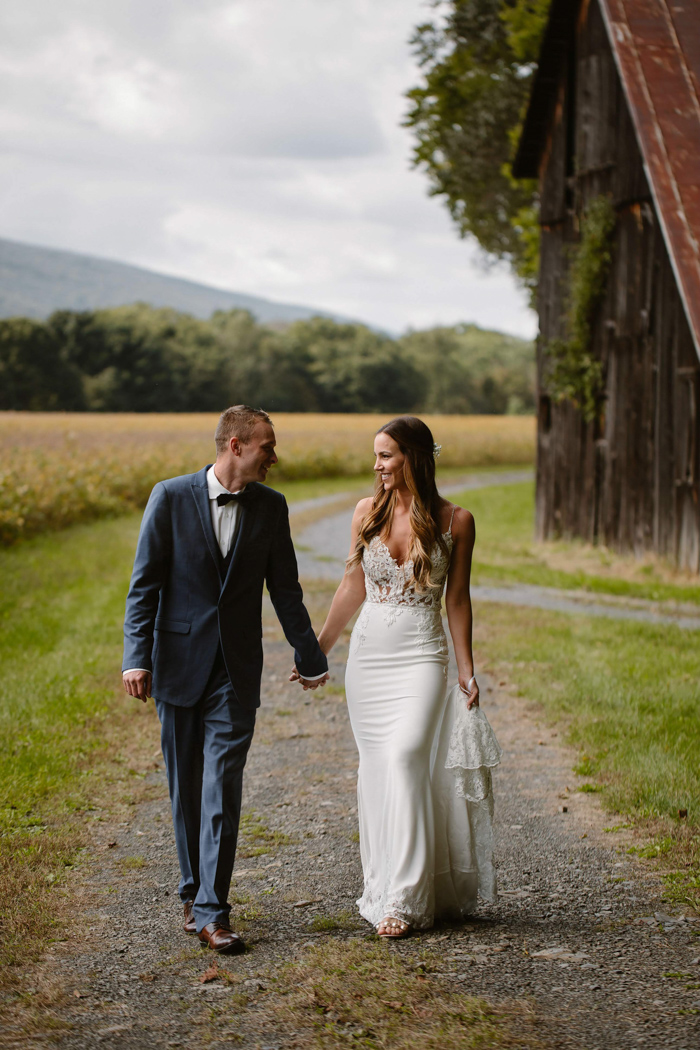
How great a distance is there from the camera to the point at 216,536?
4312 millimetres

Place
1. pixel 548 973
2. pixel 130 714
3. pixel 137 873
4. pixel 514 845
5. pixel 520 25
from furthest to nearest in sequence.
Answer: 1. pixel 520 25
2. pixel 130 714
3. pixel 514 845
4. pixel 137 873
5. pixel 548 973

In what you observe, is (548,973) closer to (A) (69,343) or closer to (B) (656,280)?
(B) (656,280)

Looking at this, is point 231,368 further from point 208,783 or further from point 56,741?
point 208,783

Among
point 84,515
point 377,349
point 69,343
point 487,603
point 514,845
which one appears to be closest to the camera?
point 514,845

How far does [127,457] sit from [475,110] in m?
12.2

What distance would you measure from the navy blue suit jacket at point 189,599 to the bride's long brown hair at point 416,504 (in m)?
0.54

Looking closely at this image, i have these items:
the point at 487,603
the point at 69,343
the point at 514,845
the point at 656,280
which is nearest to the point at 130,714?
the point at 514,845

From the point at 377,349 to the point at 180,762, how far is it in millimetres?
76071

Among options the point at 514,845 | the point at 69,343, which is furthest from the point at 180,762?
the point at 69,343

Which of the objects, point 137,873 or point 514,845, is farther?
point 514,845

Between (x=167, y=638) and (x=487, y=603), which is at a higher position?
(x=167, y=638)

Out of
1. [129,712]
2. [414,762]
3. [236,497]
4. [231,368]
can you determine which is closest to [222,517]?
[236,497]

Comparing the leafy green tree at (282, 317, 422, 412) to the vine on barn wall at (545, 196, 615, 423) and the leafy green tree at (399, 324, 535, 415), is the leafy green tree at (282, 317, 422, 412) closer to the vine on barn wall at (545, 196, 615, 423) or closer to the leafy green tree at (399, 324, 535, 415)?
the leafy green tree at (399, 324, 535, 415)

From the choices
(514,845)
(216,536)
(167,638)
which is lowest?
(514,845)
